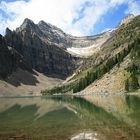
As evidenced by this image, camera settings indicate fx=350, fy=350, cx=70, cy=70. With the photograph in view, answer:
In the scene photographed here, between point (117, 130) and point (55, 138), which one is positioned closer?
point (55, 138)

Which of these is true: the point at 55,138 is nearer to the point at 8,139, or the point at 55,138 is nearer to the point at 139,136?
the point at 8,139

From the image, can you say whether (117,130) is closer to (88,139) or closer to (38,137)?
(88,139)

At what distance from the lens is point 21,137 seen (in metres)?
43.8

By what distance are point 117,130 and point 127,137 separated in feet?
22.4

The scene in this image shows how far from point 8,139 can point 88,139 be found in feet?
32.1

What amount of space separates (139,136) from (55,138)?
9815 mm

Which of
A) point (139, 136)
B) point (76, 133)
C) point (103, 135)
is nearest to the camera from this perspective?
point (139, 136)

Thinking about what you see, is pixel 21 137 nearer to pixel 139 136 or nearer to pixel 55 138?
pixel 55 138

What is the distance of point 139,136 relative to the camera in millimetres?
39781

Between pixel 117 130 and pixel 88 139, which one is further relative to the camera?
pixel 117 130

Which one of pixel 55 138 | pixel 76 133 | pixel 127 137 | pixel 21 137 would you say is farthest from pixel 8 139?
pixel 127 137

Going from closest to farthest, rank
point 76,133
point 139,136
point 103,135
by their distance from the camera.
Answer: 1. point 139,136
2. point 103,135
3. point 76,133

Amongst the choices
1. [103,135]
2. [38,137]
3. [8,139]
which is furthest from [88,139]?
[8,139]

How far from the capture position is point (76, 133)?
45844mm
